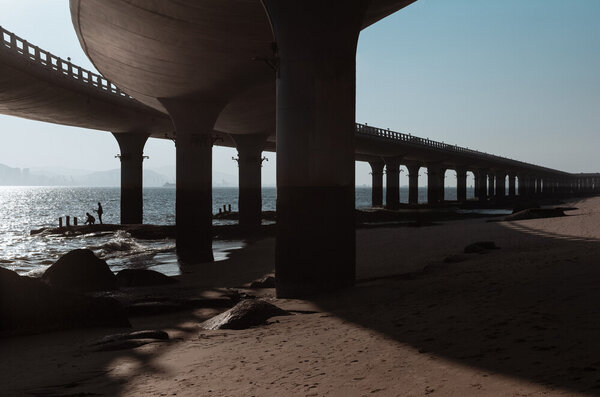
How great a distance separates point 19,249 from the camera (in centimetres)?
3447

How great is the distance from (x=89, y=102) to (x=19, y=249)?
437 inches

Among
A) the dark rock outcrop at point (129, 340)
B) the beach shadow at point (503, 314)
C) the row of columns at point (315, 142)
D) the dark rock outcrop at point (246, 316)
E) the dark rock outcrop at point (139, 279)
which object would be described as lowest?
the dark rock outcrop at point (139, 279)

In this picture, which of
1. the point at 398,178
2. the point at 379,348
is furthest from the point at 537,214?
the point at 398,178

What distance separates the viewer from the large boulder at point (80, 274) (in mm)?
15953

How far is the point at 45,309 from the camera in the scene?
34.5ft

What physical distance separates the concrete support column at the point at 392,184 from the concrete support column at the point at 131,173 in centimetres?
4351

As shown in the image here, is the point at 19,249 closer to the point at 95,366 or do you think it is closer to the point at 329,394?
the point at 95,366

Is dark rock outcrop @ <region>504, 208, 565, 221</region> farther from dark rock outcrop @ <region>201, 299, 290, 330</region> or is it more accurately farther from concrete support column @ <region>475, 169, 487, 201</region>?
concrete support column @ <region>475, 169, 487, 201</region>

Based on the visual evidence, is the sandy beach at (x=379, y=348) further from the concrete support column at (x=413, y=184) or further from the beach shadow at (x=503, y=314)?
the concrete support column at (x=413, y=184)

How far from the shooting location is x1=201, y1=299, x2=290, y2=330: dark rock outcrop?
30.8 feet

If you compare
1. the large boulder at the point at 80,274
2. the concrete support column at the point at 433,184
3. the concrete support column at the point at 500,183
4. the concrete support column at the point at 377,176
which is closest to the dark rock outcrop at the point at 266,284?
the large boulder at the point at 80,274

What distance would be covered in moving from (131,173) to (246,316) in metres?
42.2

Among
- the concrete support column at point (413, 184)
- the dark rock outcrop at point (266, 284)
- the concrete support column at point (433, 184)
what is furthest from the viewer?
the concrete support column at point (413, 184)

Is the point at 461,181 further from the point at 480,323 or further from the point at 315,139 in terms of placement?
the point at 480,323
